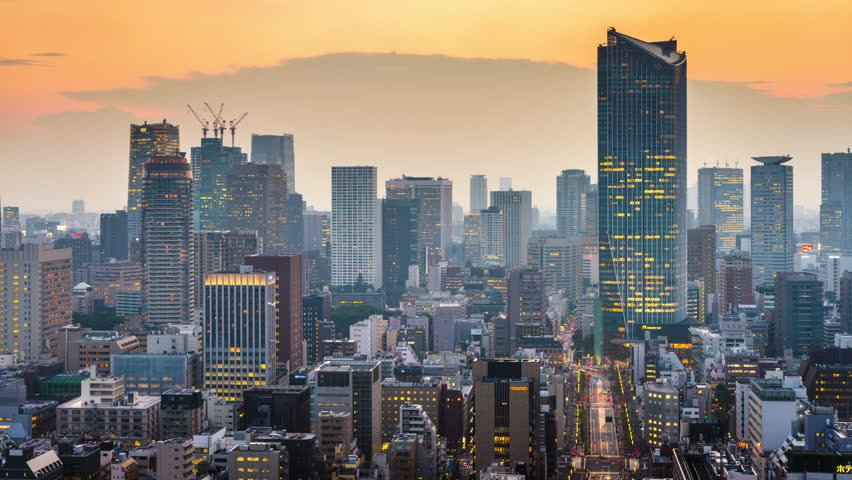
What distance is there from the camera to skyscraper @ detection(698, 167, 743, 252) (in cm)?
13950

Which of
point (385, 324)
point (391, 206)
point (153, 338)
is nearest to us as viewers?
point (153, 338)

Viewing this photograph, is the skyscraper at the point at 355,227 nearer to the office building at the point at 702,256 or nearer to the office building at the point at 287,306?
the office building at the point at 702,256

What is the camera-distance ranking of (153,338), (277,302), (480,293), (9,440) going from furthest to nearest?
(480,293), (277,302), (153,338), (9,440)

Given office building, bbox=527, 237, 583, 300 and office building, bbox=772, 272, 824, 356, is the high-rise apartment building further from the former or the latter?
office building, bbox=527, 237, 583, 300

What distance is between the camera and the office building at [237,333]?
173ft

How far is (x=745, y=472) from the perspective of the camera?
31516 millimetres

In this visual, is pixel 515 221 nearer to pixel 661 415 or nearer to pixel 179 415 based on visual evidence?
pixel 661 415

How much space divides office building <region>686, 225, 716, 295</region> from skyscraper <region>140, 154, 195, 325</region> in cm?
4091

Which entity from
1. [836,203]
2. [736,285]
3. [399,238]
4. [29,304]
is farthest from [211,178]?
[836,203]

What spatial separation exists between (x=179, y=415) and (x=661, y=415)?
1882cm

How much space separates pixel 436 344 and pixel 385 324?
13.3 ft

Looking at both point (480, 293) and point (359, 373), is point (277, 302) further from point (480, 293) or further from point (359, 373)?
point (480, 293)

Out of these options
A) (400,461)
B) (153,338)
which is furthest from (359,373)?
(153,338)

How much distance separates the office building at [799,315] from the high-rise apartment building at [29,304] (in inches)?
1648
